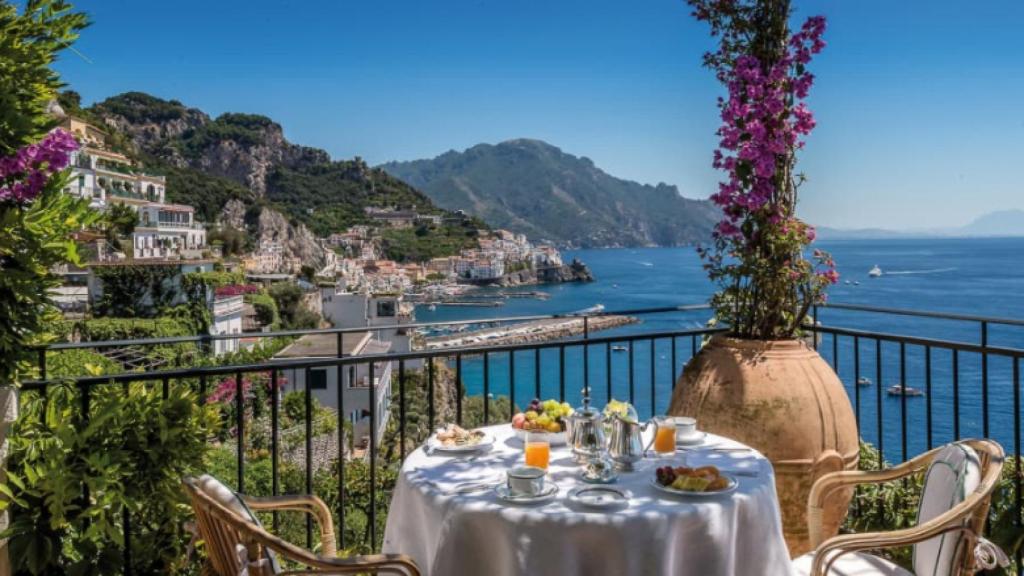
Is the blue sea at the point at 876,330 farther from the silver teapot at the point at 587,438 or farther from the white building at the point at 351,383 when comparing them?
the silver teapot at the point at 587,438

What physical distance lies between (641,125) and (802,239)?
3231 cm

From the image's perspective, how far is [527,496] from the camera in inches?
72.2

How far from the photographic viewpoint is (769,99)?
Result: 3221mm

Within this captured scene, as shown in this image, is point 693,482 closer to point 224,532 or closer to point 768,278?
point 224,532

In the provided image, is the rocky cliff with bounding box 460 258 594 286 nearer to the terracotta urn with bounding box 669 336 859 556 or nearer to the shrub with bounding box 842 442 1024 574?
the shrub with bounding box 842 442 1024 574

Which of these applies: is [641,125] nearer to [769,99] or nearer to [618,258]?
[769,99]

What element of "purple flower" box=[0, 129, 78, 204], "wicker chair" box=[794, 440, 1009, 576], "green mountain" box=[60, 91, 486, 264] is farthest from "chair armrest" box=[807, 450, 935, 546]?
"green mountain" box=[60, 91, 486, 264]

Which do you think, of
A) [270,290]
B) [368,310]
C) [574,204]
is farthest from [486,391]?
[574,204]

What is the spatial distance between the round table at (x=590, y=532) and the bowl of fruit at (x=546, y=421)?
0.31 m

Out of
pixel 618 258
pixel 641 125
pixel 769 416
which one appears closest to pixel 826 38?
pixel 769 416

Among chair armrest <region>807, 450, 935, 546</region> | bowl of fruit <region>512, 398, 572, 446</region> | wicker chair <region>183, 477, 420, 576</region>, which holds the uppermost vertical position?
bowl of fruit <region>512, 398, 572, 446</region>

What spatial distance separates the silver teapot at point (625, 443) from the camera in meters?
2.13

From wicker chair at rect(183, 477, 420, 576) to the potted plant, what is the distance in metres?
1.82

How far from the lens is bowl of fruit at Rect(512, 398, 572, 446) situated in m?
2.39
